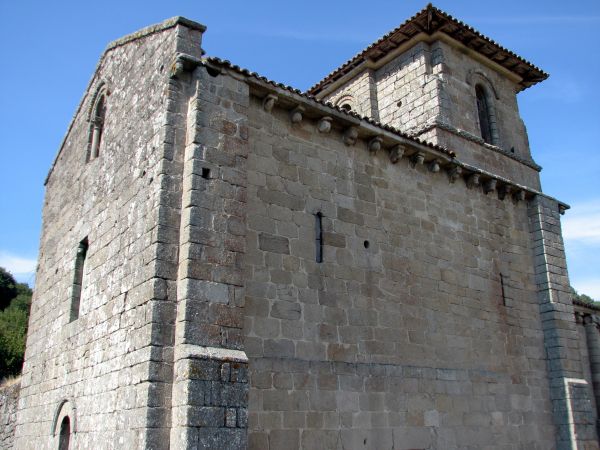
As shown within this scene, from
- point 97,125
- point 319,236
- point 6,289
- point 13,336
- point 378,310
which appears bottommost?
point 378,310

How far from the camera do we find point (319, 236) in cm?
829

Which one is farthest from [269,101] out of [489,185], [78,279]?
[489,185]

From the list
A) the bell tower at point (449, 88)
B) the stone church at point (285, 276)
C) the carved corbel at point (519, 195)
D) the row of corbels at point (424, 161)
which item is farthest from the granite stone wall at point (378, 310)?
the bell tower at point (449, 88)

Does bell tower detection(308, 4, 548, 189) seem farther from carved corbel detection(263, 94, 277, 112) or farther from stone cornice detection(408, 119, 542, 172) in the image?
carved corbel detection(263, 94, 277, 112)

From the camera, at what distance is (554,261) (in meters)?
11.7

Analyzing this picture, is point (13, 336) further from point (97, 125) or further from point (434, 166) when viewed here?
point (434, 166)

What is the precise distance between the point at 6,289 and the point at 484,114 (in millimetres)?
30910

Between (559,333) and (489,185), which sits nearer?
(559,333)

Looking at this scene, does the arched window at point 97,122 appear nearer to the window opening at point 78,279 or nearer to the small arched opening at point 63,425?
the window opening at point 78,279

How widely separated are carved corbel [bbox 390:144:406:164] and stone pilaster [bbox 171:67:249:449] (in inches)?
115

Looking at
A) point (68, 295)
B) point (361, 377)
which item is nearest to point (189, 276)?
point (361, 377)

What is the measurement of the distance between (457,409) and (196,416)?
469 centimetres

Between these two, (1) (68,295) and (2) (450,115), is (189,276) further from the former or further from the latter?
(2) (450,115)

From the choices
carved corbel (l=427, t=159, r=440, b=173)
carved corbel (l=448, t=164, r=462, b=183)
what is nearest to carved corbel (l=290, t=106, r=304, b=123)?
carved corbel (l=427, t=159, r=440, b=173)
